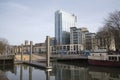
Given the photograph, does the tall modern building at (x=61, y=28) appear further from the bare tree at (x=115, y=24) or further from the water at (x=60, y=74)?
the water at (x=60, y=74)

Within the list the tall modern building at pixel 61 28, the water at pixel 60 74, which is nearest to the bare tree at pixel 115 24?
the water at pixel 60 74

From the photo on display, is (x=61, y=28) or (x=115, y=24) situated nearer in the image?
(x=115, y=24)

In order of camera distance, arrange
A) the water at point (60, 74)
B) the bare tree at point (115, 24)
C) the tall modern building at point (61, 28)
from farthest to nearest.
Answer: the tall modern building at point (61, 28) < the bare tree at point (115, 24) < the water at point (60, 74)

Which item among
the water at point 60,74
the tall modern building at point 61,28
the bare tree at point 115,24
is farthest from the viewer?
the tall modern building at point 61,28

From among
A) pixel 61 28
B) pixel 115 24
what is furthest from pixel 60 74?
pixel 61 28

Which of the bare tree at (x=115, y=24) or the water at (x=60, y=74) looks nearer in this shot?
the water at (x=60, y=74)

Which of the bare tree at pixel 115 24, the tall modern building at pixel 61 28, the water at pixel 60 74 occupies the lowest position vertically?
the water at pixel 60 74

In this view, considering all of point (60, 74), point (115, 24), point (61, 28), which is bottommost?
point (60, 74)

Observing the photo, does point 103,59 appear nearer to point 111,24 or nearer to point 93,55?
point 93,55

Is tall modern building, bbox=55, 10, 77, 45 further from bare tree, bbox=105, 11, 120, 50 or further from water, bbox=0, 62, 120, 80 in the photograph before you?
water, bbox=0, 62, 120, 80

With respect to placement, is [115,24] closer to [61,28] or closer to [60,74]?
[60,74]

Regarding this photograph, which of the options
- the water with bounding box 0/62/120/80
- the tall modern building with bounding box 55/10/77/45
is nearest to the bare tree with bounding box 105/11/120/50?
the water with bounding box 0/62/120/80

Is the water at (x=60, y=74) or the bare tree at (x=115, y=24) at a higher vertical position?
the bare tree at (x=115, y=24)

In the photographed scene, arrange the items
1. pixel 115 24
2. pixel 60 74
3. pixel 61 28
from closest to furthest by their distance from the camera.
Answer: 1. pixel 60 74
2. pixel 115 24
3. pixel 61 28
